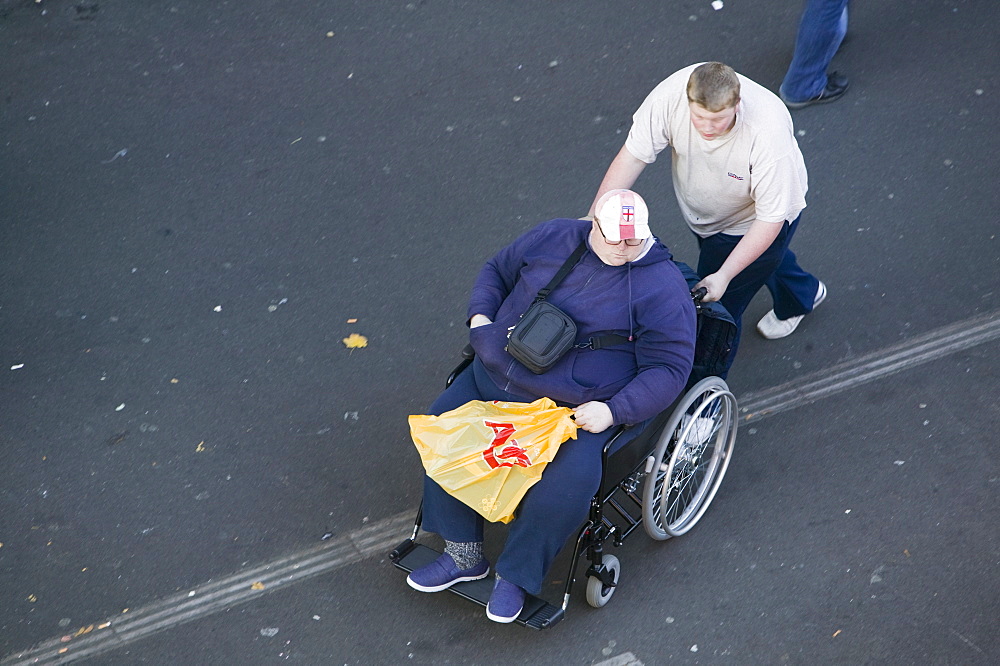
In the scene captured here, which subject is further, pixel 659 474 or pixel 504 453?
pixel 659 474

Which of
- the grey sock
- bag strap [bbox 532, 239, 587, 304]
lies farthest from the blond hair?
the grey sock

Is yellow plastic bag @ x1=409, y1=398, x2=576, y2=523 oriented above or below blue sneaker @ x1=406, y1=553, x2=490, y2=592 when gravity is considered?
above

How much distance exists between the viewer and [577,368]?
3391 mm

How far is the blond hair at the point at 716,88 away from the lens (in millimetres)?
3193

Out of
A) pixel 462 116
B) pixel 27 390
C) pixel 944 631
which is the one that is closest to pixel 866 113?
pixel 462 116

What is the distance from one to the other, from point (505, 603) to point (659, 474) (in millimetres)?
786

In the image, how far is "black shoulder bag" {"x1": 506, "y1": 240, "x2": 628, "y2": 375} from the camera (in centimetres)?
327

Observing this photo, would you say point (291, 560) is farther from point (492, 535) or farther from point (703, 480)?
point (703, 480)

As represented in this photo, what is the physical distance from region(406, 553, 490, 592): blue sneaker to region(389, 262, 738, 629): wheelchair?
31 mm

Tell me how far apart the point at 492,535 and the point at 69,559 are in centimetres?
177

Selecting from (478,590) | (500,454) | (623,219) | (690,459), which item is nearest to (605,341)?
(623,219)

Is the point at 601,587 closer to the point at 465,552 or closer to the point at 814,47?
the point at 465,552

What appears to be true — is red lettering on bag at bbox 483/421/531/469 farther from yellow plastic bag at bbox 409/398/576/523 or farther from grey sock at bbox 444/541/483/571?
grey sock at bbox 444/541/483/571

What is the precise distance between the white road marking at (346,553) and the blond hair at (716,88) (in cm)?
170
